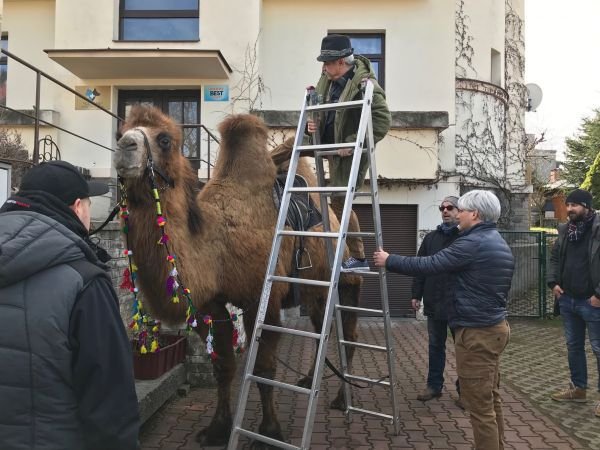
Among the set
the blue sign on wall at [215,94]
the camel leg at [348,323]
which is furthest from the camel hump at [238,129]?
the blue sign on wall at [215,94]

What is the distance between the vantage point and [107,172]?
11008mm

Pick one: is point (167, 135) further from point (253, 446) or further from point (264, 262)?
point (253, 446)

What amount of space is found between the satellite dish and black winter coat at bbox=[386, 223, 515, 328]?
40.9 ft

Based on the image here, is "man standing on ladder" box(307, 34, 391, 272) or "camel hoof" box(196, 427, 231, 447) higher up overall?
"man standing on ladder" box(307, 34, 391, 272)

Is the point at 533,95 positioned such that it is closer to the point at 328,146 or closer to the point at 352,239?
the point at 352,239

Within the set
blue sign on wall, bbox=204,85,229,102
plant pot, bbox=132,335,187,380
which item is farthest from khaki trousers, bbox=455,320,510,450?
blue sign on wall, bbox=204,85,229,102

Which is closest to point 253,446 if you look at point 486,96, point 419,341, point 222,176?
point 222,176

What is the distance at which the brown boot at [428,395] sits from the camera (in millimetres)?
6254

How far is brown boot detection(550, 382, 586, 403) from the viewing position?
20.5 ft

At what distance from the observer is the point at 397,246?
12.0 meters

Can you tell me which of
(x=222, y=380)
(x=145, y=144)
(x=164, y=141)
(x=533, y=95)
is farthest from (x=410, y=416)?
(x=533, y=95)

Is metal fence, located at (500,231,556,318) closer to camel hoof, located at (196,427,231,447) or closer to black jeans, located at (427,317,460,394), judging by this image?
black jeans, located at (427,317,460,394)

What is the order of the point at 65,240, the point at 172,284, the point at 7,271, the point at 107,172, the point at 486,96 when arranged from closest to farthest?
1. the point at 7,271
2. the point at 65,240
3. the point at 172,284
4. the point at 107,172
5. the point at 486,96

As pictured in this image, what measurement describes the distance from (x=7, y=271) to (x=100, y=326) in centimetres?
39
